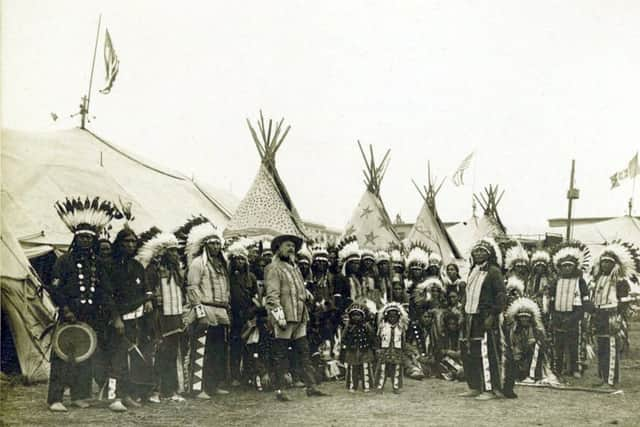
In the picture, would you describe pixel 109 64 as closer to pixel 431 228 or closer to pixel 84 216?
pixel 84 216

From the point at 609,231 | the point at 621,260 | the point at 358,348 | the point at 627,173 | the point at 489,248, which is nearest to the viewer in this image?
the point at 489,248

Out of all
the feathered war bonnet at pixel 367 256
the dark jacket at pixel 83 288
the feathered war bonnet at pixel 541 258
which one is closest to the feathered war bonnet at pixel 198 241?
the dark jacket at pixel 83 288

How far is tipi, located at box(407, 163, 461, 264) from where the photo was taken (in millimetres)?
13562

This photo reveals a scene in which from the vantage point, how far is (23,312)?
6.54 m

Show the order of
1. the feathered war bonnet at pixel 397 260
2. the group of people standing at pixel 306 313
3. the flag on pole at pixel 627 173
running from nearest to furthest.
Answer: the group of people standing at pixel 306 313, the flag on pole at pixel 627 173, the feathered war bonnet at pixel 397 260

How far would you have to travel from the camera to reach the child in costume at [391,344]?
712 centimetres

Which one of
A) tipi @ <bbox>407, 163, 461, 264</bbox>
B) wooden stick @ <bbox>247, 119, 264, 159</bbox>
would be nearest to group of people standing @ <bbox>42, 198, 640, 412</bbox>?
wooden stick @ <bbox>247, 119, 264, 159</bbox>

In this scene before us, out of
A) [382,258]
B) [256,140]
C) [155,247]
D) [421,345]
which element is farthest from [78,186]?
[421,345]

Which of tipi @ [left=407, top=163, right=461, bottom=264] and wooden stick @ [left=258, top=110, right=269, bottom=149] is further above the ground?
wooden stick @ [left=258, top=110, right=269, bottom=149]

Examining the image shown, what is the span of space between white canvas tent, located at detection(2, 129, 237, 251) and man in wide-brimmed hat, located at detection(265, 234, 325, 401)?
2180 mm

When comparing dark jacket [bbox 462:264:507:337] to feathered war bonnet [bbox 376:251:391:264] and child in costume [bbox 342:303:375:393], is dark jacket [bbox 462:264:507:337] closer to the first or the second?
child in costume [bbox 342:303:375:393]

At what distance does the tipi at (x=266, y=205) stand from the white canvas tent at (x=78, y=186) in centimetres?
95

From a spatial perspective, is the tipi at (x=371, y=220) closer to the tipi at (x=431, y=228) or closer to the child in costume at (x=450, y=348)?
the tipi at (x=431, y=228)

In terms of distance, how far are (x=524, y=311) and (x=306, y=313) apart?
242 centimetres
